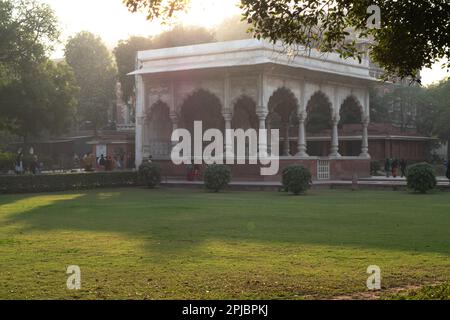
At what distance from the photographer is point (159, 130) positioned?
116 ft

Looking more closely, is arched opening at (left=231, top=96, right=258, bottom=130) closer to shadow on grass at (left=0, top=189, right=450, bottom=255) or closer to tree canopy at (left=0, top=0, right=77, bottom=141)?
tree canopy at (left=0, top=0, right=77, bottom=141)

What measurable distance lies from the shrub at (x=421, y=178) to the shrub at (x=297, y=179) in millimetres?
3957

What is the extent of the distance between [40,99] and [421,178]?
28.2m

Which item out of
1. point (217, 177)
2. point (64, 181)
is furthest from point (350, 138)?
point (64, 181)

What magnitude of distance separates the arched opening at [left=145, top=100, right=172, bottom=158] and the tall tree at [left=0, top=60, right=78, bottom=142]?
30.2 ft

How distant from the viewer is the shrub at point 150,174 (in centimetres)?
2975

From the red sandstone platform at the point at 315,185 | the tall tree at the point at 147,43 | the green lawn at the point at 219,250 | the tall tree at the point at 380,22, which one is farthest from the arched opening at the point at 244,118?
the tall tree at the point at 380,22

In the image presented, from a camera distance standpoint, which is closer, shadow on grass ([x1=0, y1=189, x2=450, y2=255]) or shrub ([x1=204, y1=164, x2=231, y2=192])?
shadow on grass ([x1=0, y1=189, x2=450, y2=255])

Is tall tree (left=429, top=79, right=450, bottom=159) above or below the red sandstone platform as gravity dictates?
above

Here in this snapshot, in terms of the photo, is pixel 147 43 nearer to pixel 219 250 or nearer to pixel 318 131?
pixel 318 131

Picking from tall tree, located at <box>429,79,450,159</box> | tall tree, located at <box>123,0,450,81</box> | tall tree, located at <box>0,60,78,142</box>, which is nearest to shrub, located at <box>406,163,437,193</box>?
tall tree, located at <box>123,0,450,81</box>

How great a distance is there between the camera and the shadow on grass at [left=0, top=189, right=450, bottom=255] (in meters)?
11.2

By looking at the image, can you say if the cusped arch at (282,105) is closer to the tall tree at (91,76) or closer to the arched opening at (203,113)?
the arched opening at (203,113)
